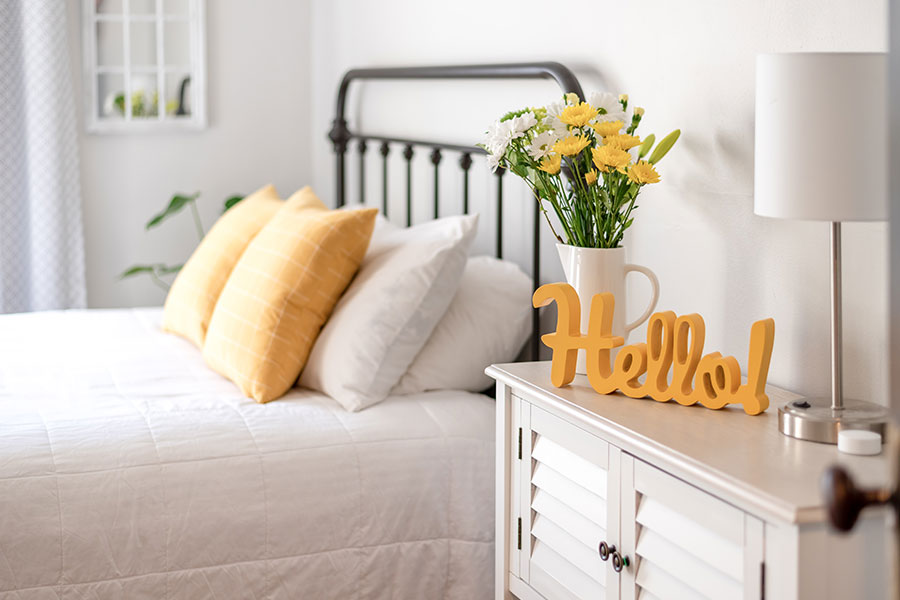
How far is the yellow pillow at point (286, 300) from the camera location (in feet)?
6.81

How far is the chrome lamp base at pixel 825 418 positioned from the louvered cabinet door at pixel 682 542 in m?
0.16

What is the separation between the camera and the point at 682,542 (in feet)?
4.19

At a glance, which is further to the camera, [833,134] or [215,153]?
[215,153]

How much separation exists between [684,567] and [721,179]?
68 centimetres

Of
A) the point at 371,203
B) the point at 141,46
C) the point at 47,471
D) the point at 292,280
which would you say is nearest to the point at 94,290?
the point at 141,46

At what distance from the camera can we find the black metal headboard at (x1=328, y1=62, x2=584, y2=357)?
2.07m

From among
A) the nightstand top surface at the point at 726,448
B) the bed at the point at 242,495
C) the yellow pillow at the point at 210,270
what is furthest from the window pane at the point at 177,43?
the nightstand top surface at the point at 726,448

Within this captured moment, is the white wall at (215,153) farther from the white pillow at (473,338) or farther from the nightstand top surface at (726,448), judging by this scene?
the nightstand top surface at (726,448)

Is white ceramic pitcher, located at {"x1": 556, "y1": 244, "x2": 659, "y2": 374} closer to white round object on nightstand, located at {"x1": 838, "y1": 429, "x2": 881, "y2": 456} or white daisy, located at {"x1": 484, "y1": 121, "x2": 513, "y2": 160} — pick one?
white daisy, located at {"x1": 484, "y1": 121, "x2": 513, "y2": 160}

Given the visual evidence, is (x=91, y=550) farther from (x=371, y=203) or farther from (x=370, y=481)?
(x=371, y=203)

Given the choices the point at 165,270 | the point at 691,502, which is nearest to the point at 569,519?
the point at 691,502

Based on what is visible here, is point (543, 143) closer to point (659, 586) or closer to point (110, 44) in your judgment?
point (659, 586)

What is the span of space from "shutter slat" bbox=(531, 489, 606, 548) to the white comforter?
0.96ft

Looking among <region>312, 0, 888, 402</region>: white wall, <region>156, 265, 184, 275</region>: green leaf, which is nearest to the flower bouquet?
<region>312, 0, 888, 402</region>: white wall
